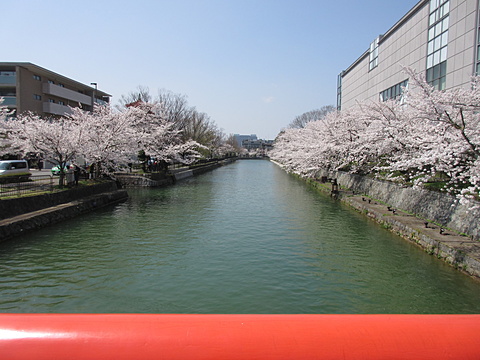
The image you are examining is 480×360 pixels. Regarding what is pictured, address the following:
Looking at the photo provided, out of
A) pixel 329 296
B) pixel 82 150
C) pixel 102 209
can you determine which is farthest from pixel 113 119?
pixel 329 296

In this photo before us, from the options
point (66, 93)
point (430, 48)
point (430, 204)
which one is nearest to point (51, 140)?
point (430, 204)

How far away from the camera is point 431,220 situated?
12008 millimetres

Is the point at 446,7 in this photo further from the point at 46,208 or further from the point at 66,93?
the point at 66,93

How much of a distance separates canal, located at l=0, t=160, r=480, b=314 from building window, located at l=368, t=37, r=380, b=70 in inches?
1085

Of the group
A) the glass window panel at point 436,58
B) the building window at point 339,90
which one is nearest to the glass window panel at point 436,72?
the glass window panel at point 436,58

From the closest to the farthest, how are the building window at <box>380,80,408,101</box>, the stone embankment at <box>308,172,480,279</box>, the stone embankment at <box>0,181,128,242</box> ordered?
1. the stone embankment at <box>308,172,480,279</box>
2. the stone embankment at <box>0,181,128,242</box>
3. the building window at <box>380,80,408,101</box>

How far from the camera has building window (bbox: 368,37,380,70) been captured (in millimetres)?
35750

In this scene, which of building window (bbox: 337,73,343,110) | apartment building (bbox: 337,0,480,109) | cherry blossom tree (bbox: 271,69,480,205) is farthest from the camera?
building window (bbox: 337,73,343,110)

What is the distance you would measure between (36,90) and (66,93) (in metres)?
4.15

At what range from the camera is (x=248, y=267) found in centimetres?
Result: 864

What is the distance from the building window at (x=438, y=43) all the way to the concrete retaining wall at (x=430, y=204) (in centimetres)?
986

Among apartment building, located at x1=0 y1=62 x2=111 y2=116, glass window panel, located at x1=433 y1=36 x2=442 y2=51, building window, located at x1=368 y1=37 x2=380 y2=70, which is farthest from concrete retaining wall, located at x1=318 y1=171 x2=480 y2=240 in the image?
apartment building, located at x1=0 y1=62 x2=111 y2=116

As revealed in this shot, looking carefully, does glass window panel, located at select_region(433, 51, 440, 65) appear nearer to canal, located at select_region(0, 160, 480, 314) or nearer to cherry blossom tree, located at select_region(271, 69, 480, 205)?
cherry blossom tree, located at select_region(271, 69, 480, 205)

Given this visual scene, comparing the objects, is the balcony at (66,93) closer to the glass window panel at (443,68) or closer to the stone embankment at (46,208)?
the stone embankment at (46,208)
